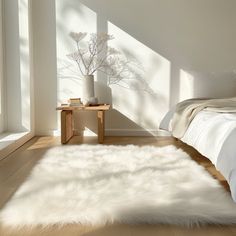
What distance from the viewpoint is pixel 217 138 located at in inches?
86.7

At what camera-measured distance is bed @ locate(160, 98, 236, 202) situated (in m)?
1.82

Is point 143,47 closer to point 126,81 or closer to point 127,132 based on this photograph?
point 126,81

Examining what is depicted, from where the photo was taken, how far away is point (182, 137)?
317 centimetres

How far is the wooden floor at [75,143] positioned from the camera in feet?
4.83

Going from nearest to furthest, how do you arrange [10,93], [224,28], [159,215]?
1. [159,215]
2. [10,93]
3. [224,28]

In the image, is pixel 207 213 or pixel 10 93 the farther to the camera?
pixel 10 93

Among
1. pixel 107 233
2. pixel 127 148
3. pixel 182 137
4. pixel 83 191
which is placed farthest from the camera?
pixel 127 148

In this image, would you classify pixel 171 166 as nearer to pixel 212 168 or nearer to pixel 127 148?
pixel 212 168

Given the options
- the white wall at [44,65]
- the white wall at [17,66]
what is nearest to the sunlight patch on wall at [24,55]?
the white wall at [17,66]

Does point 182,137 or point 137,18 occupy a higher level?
point 137,18

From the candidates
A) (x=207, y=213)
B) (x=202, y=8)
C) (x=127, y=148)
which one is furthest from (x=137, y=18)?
(x=207, y=213)

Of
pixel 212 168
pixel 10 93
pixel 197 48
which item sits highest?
pixel 197 48

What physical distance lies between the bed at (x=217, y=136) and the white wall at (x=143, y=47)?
3.43ft

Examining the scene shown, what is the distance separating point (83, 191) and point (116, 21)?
9.06ft
